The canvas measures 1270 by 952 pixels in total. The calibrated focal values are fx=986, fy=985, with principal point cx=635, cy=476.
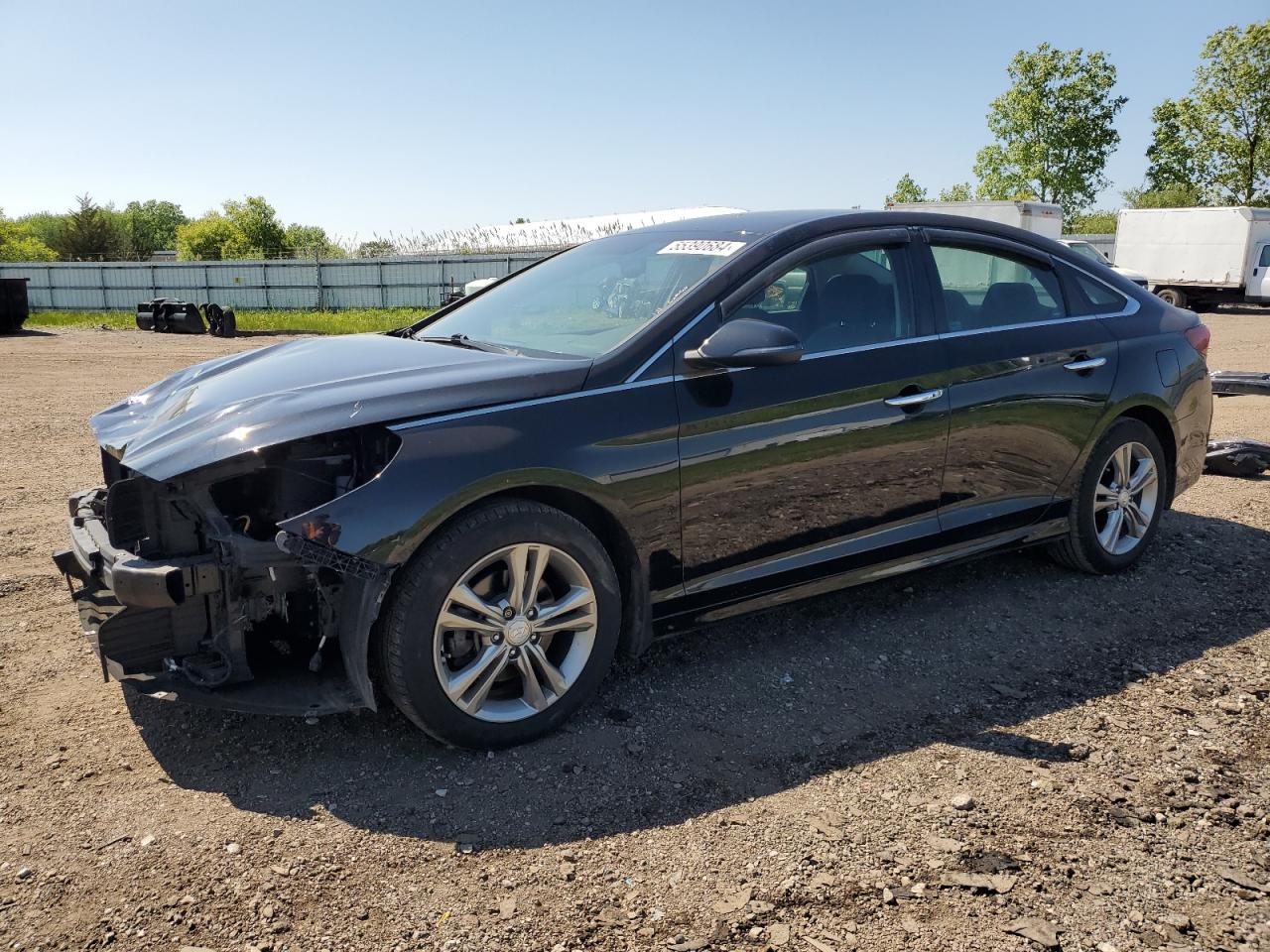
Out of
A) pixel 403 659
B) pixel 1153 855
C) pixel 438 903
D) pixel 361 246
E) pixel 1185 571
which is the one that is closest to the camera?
pixel 438 903

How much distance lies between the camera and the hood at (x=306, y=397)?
10.3 feet

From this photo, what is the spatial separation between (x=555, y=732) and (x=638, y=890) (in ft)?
2.90

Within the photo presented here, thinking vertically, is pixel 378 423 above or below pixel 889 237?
below

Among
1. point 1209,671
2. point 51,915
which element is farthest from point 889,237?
point 51,915

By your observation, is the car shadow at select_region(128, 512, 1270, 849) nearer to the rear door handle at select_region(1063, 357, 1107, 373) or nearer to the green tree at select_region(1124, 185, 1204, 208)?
the rear door handle at select_region(1063, 357, 1107, 373)

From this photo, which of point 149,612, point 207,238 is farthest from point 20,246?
point 149,612

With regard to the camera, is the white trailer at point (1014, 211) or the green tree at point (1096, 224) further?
the green tree at point (1096, 224)

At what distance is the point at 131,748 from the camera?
3389 mm

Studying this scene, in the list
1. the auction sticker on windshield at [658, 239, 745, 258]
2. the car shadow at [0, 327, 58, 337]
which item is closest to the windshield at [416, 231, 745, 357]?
the auction sticker on windshield at [658, 239, 745, 258]

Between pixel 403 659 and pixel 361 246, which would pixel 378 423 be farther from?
pixel 361 246

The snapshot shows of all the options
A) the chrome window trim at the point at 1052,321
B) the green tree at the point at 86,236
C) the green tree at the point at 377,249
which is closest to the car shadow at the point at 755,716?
the chrome window trim at the point at 1052,321

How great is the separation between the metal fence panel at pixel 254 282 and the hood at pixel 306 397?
29722 mm

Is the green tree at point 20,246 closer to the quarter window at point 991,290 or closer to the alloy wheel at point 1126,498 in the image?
the quarter window at point 991,290

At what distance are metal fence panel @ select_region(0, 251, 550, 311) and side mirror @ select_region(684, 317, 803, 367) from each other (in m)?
30.3
